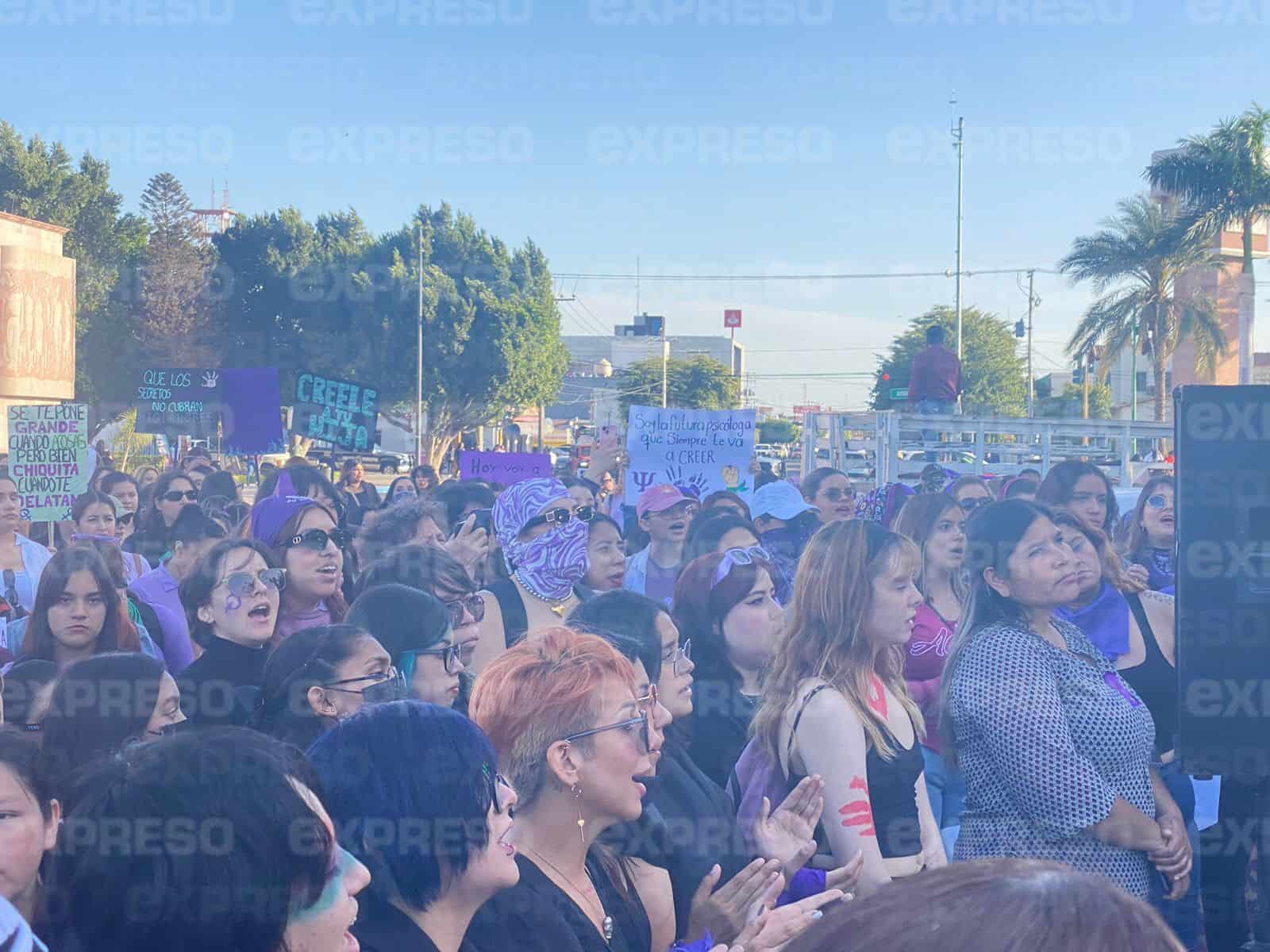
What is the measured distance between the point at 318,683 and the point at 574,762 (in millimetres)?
864

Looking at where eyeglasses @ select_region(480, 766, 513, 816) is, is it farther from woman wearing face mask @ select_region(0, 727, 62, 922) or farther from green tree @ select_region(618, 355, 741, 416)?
green tree @ select_region(618, 355, 741, 416)

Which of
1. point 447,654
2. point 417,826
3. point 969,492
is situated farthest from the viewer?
point 969,492

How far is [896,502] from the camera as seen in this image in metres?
9.02

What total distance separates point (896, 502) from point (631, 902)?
6.59m

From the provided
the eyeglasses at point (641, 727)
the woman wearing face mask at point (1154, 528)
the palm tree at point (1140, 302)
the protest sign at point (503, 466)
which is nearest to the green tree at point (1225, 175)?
the palm tree at point (1140, 302)

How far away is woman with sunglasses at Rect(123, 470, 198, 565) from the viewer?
804 centimetres

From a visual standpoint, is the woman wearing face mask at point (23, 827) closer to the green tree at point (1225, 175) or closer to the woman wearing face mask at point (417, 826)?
the woman wearing face mask at point (417, 826)

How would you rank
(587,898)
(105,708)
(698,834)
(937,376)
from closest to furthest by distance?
1. (587,898)
2. (698,834)
3. (105,708)
4. (937,376)

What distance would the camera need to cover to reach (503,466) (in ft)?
41.0

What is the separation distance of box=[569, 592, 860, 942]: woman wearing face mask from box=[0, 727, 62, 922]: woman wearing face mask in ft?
3.81

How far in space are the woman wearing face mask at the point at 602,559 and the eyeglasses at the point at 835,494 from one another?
8.67 feet

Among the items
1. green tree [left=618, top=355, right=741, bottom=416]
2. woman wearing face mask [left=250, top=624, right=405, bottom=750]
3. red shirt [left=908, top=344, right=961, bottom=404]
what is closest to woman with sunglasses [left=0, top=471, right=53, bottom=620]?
woman wearing face mask [left=250, top=624, right=405, bottom=750]

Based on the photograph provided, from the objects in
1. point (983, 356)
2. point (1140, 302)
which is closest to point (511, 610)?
point (1140, 302)

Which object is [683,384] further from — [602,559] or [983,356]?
[602,559]
